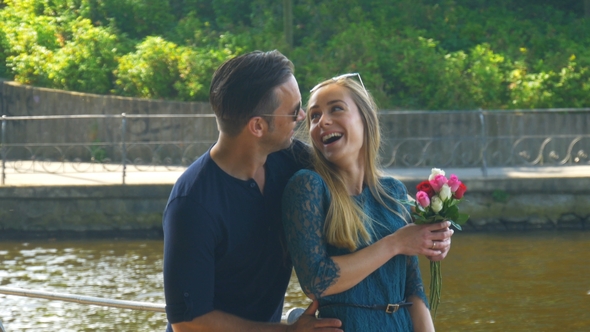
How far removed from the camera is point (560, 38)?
17359 mm

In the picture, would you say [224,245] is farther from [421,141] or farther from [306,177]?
[421,141]

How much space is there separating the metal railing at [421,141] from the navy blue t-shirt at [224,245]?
10287 millimetres

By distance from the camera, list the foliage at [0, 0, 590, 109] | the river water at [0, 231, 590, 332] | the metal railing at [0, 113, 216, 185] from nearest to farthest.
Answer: the river water at [0, 231, 590, 332]
the metal railing at [0, 113, 216, 185]
the foliage at [0, 0, 590, 109]

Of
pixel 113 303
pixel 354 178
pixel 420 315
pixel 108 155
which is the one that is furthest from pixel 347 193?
pixel 108 155

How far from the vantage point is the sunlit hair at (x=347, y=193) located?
2.66 m

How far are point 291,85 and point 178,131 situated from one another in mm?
12347

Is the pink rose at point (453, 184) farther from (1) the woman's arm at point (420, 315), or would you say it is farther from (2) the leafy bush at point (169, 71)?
(2) the leafy bush at point (169, 71)

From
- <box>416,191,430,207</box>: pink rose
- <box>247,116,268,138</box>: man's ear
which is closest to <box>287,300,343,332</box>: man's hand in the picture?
<box>416,191,430,207</box>: pink rose

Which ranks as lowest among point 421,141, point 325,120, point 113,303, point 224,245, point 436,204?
point 421,141

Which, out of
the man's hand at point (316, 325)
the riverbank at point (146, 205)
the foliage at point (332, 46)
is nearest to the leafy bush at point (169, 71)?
the foliage at point (332, 46)

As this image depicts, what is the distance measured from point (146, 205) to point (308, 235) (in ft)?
32.8

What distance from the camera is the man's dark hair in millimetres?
2625

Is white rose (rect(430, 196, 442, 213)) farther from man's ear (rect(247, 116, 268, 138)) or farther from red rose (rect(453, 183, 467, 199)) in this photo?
man's ear (rect(247, 116, 268, 138))

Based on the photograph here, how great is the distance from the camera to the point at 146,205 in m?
12.4
